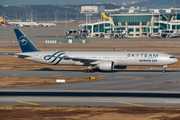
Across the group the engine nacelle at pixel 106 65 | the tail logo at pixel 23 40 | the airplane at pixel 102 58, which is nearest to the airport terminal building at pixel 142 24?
the tail logo at pixel 23 40

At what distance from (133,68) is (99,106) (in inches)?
1317

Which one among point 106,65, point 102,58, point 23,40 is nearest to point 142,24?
point 102,58

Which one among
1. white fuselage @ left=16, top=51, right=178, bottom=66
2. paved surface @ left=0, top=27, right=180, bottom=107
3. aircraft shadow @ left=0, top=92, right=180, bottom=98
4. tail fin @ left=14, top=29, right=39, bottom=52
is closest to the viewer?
paved surface @ left=0, top=27, right=180, bottom=107

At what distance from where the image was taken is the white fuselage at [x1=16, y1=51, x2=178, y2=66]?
56156 mm

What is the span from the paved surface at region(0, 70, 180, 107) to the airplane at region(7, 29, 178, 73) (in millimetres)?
4481

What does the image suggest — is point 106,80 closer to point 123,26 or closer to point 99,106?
point 99,106

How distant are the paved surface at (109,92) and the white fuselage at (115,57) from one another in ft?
15.4

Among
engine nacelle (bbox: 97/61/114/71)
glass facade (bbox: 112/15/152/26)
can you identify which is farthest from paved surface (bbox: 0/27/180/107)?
glass facade (bbox: 112/15/152/26)

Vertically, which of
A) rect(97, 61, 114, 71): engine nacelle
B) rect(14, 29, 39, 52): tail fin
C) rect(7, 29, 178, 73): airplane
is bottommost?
rect(97, 61, 114, 71): engine nacelle

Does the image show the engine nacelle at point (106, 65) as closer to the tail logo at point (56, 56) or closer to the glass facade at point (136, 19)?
the tail logo at point (56, 56)

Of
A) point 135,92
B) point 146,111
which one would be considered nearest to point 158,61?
point 135,92

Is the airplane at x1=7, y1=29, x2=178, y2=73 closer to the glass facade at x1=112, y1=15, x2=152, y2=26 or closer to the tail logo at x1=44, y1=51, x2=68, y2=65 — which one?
the tail logo at x1=44, y1=51, x2=68, y2=65

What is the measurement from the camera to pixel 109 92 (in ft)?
129

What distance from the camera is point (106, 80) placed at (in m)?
48.9
